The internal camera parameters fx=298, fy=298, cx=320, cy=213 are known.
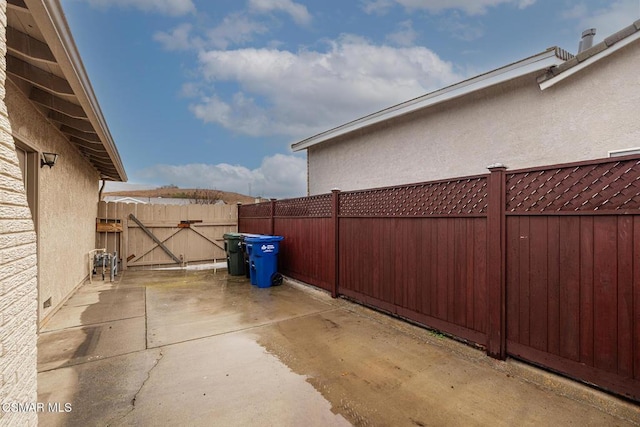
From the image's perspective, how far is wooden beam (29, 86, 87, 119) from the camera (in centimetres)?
382

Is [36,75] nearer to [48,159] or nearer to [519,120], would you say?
[48,159]

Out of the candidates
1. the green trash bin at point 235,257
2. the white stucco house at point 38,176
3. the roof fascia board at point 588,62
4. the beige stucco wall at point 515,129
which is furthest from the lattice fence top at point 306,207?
the roof fascia board at point 588,62

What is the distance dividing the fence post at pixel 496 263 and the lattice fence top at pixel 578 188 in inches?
3.9

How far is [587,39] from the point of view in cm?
528

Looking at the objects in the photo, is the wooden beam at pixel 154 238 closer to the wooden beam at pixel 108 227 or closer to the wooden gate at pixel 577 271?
the wooden beam at pixel 108 227

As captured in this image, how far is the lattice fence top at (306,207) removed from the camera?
6.40 metres

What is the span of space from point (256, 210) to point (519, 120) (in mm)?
7348

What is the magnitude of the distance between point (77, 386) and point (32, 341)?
5.83 feet

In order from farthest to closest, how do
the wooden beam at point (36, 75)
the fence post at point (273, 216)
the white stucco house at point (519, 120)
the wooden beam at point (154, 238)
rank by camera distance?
the wooden beam at point (154, 238), the fence post at point (273, 216), the white stucco house at point (519, 120), the wooden beam at point (36, 75)

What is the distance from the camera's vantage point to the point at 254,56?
374 inches

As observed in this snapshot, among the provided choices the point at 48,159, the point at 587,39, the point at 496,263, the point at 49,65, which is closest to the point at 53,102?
the point at 48,159

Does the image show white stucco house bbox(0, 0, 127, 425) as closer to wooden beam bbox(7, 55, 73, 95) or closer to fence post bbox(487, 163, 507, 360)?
wooden beam bbox(7, 55, 73, 95)

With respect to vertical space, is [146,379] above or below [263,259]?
below

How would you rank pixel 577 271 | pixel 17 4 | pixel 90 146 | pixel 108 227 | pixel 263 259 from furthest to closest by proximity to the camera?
pixel 108 227 < pixel 263 259 < pixel 90 146 < pixel 577 271 < pixel 17 4
